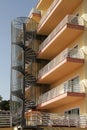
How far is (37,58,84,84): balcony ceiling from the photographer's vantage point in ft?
99.9

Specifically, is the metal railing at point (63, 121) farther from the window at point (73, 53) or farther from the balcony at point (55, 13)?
the balcony at point (55, 13)

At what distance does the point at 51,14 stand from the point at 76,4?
3618 mm

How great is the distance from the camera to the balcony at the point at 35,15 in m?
43.8

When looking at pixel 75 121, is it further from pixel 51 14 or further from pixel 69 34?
pixel 51 14

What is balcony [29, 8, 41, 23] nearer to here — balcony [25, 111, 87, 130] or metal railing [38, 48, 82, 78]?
metal railing [38, 48, 82, 78]

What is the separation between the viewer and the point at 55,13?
35688 mm

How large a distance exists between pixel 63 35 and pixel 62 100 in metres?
6.40

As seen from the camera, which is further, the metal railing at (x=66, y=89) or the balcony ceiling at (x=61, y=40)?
the balcony ceiling at (x=61, y=40)

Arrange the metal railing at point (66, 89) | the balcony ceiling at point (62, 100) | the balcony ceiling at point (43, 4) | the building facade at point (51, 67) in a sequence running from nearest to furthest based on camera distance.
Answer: the balcony ceiling at point (62, 100) → the building facade at point (51, 67) → the metal railing at point (66, 89) → the balcony ceiling at point (43, 4)

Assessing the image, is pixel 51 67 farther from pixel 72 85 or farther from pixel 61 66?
pixel 72 85

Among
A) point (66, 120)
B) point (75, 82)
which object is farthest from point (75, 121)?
point (75, 82)

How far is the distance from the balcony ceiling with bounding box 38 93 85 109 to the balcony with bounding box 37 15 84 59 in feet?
20.2

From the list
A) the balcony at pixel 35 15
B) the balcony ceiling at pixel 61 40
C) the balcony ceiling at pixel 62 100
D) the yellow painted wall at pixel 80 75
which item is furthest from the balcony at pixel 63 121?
the balcony at pixel 35 15

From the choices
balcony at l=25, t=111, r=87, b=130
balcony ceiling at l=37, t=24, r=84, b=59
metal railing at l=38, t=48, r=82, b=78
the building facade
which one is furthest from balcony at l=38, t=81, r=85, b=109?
balcony ceiling at l=37, t=24, r=84, b=59
